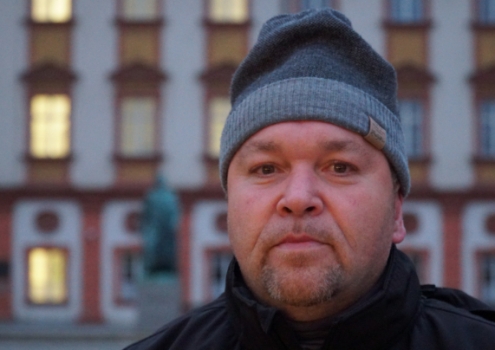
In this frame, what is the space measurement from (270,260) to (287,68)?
0.40m

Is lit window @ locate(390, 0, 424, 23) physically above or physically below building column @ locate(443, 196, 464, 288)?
above

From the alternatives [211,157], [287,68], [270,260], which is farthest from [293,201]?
[211,157]

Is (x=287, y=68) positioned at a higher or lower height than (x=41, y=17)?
lower

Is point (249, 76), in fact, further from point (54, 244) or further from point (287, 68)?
point (54, 244)

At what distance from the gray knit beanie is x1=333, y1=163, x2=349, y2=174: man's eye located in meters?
0.08

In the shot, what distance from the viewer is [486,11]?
62.7 feet

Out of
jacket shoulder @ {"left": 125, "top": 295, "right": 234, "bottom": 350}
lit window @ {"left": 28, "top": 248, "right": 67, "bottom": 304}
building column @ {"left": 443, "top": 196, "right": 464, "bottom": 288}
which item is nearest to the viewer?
jacket shoulder @ {"left": 125, "top": 295, "right": 234, "bottom": 350}

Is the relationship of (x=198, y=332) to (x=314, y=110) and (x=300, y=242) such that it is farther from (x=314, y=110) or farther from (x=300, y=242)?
(x=314, y=110)

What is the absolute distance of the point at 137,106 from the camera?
18984 millimetres

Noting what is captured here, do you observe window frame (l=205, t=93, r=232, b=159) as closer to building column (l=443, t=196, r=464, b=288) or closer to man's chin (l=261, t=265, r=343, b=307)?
building column (l=443, t=196, r=464, b=288)

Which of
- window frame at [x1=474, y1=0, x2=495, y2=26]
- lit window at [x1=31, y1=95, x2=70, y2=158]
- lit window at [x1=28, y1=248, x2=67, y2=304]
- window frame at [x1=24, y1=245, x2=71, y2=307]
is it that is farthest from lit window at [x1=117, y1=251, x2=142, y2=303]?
window frame at [x1=474, y1=0, x2=495, y2=26]

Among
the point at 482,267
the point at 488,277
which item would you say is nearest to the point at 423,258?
the point at 482,267

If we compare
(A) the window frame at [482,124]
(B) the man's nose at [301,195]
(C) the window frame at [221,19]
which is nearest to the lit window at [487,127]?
(A) the window frame at [482,124]

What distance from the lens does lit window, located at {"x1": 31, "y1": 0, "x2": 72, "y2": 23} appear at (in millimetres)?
19188
